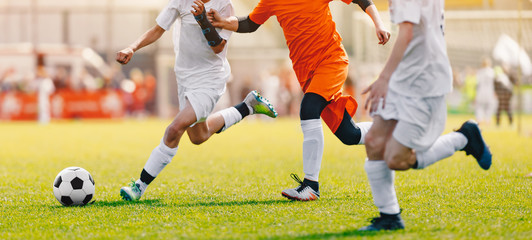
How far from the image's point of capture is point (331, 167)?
9.42 meters

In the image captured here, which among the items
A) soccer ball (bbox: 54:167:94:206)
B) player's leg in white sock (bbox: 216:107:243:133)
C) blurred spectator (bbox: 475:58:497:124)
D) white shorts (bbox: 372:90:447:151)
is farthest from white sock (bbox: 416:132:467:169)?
blurred spectator (bbox: 475:58:497:124)

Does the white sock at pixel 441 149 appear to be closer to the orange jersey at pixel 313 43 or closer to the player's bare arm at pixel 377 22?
the player's bare arm at pixel 377 22

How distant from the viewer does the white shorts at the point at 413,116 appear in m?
4.31

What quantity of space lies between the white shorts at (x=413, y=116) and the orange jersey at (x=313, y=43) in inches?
72.9

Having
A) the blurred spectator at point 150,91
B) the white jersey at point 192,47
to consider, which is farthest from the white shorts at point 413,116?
the blurred spectator at point 150,91

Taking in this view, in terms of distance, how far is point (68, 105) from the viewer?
1141 inches

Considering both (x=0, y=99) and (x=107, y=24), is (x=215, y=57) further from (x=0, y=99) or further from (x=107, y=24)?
(x=107, y=24)

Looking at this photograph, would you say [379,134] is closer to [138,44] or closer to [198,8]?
[198,8]

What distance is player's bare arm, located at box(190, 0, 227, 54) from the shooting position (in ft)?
19.4

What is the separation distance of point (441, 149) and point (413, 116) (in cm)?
55

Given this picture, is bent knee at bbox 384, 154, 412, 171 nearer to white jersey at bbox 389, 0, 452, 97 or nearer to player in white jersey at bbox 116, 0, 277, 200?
white jersey at bbox 389, 0, 452, 97

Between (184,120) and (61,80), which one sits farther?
(61,80)

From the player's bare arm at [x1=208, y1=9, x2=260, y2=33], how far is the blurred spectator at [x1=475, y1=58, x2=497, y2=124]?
16482 millimetres

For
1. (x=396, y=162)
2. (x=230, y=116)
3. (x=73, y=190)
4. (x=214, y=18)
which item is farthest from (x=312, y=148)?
(x=73, y=190)
